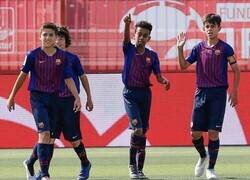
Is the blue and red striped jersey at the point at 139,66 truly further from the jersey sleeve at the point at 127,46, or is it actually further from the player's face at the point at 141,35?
the player's face at the point at 141,35

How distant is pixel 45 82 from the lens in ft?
32.1

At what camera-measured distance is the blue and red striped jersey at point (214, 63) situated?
417 inches

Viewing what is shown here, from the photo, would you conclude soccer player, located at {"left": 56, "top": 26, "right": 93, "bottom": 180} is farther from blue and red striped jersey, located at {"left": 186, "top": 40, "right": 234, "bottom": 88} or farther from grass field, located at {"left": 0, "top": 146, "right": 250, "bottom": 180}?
blue and red striped jersey, located at {"left": 186, "top": 40, "right": 234, "bottom": 88}

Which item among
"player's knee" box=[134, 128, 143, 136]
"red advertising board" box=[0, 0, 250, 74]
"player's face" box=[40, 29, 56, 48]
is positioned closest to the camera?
"player's face" box=[40, 29, 56, 48]

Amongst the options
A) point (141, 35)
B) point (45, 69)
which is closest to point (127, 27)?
point (141, 35)

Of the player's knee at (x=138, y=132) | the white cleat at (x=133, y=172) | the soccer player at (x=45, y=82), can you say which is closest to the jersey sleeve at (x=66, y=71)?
the soccer player at (x=45, y=82)

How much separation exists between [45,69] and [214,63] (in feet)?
6.79

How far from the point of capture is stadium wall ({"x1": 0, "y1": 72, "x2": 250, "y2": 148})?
1498 cm

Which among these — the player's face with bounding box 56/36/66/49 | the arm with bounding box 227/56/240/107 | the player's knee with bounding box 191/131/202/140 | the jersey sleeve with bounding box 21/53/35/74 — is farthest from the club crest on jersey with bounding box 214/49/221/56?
the jersey sleeve with bounding box 21/53/35/74

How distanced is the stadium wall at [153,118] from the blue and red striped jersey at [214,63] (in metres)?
4.37

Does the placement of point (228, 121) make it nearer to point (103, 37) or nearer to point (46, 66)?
point (103, 37)

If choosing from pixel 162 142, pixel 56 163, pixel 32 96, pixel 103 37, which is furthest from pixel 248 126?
pixel 32 96

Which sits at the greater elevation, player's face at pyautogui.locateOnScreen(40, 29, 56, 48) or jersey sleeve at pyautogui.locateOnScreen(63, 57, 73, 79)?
player's face at pyautogui.locateOnScreen(40, 29, 56, 48)

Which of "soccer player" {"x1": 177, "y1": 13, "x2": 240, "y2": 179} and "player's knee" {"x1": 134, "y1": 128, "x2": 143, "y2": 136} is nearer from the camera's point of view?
"soccer player" {"x1": 177, "y1": 13, "x2": 240, "y2": 179}
